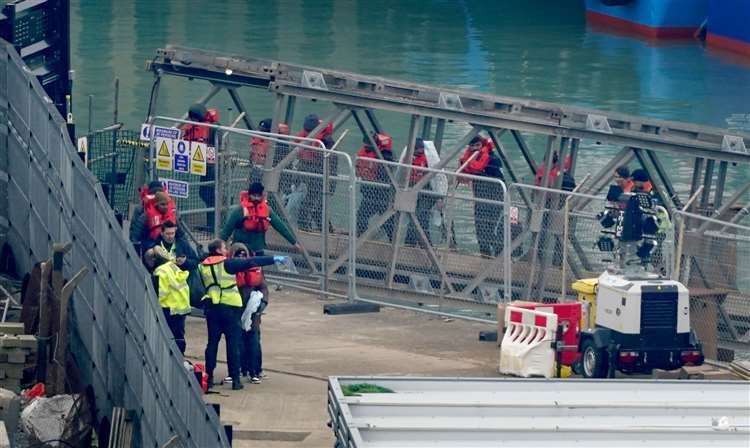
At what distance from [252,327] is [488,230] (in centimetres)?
453

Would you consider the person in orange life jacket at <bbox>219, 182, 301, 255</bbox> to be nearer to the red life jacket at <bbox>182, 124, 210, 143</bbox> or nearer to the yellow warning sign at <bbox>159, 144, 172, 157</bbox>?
the yellow warning sign at <bbox>159, 144, 172, 157</bbox>

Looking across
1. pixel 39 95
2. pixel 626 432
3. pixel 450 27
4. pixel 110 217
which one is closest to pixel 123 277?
pixel 110 217

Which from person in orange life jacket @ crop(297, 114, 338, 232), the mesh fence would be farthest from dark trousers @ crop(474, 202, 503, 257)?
person in orange life jacket @ crop(297, 114, 338, 232)

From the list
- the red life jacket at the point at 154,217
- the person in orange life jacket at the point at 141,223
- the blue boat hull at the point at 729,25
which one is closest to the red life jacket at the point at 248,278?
the red life jacket at the point at 154,217

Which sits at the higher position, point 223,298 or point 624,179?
point 624,179

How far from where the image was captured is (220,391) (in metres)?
19.3

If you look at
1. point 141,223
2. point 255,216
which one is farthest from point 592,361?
point 141,223

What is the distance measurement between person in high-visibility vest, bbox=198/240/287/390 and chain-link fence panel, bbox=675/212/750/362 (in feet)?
16.2

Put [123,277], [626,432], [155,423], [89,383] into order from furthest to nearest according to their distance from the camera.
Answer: [89,383], [123,277], [155,423], [626,432]

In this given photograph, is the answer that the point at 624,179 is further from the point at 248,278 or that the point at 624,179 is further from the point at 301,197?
the point at 248,278

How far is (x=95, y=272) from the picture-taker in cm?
1828

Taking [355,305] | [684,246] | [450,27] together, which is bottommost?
[450,27]

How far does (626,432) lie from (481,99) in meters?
13.0

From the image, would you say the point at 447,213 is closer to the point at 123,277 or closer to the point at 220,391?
the point at 220,391
